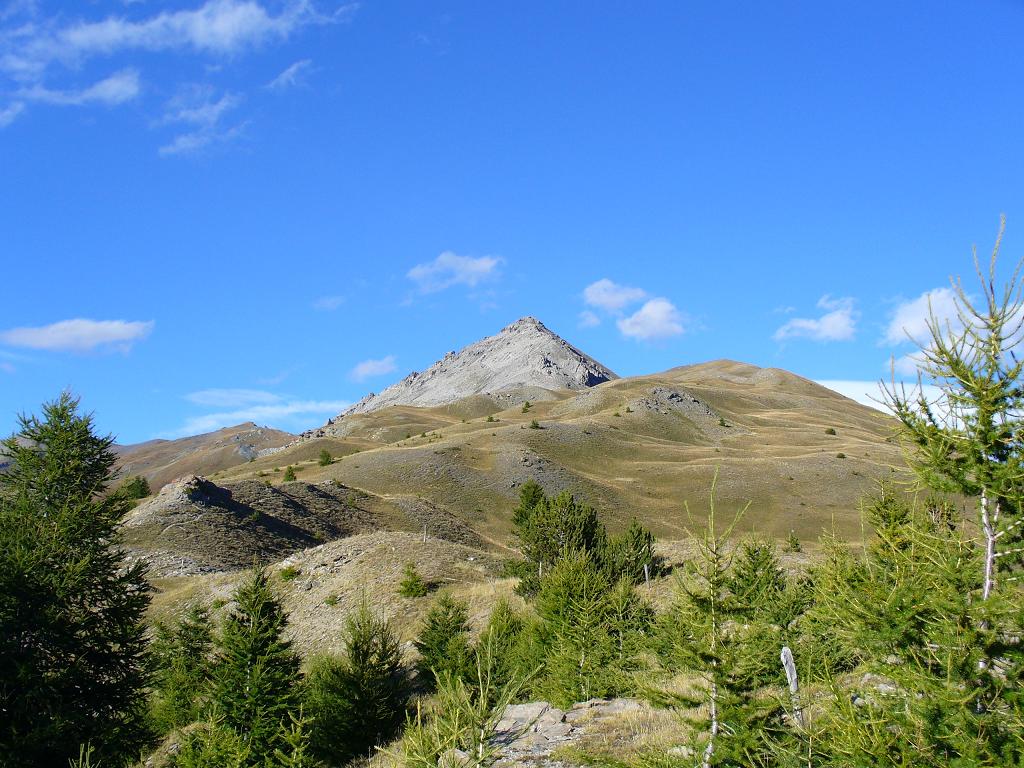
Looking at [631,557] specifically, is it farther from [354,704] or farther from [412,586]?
[354,704]

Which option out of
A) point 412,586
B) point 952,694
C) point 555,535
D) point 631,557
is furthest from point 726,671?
point 631,557

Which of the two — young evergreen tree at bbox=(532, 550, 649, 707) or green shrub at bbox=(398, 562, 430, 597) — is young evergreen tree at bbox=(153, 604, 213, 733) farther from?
young evergreen tree at bbox=(532, 550, 649, 707)

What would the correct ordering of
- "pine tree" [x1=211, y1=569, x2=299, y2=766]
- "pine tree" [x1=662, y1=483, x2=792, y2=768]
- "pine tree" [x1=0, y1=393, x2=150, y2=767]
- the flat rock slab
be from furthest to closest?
"pine tree" [x1=211, y1=569, x2=299, y2=766], "pine tree" [x1=0, y1=393, x2=150, y2=767], the flat rock slab, "pine tree" [x1=662, y1=483, x2=792, y2=768]

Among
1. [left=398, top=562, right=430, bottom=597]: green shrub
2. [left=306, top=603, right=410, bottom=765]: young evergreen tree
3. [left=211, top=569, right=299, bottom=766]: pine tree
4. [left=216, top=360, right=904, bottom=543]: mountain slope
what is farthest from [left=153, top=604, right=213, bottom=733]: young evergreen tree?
[left=216, top=360, right=904, bottom=543]: mountain slope

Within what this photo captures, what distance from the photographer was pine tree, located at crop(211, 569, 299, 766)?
1669 cm

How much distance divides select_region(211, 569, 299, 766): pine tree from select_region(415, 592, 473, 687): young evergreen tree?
20.8ft

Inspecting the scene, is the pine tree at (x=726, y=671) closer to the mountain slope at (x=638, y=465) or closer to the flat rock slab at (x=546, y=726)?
the flat rock slab at (x=546, y=726)

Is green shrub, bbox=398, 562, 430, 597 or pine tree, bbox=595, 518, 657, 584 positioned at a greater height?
pine tree, bbox=595, 518, 657, 584

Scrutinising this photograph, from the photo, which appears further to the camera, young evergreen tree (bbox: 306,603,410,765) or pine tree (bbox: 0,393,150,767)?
young evergreen tree (bbox: 306,603,410,765)

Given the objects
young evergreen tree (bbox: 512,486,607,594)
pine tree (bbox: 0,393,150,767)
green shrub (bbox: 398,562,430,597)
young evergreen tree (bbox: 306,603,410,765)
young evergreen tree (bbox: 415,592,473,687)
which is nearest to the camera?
pine tree (bbox: 0,393,150,767)

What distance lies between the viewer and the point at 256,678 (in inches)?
677

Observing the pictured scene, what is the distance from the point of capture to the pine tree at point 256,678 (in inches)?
657

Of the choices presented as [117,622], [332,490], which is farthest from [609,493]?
[117,622]

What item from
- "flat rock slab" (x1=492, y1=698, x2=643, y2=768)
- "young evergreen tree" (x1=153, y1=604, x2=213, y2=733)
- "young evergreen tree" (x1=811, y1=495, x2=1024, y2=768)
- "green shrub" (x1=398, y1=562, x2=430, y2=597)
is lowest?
"young evergreen tree" (x1=153, y1=604, x2=213, y2=733)
